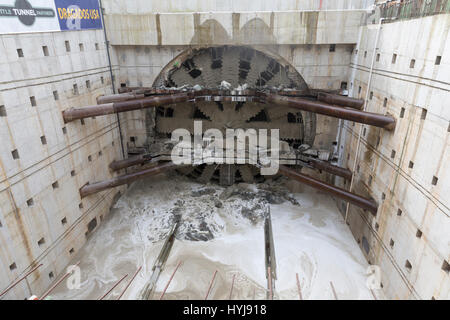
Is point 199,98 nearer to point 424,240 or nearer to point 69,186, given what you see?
point 69,186

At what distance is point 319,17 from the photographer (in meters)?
10.9

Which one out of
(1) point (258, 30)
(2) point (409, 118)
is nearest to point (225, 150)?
(1) point (258, 30)

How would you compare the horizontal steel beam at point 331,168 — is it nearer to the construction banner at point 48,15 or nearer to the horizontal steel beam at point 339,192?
the horizontal steel beam at point 339,192

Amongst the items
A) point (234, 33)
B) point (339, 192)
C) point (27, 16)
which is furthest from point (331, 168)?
point (27, 16)

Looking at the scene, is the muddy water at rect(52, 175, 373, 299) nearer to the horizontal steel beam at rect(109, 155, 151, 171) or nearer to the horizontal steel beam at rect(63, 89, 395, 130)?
the horizontal steel beam at rect(109, 155, 151, 171)

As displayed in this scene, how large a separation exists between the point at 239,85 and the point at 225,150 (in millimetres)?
2905

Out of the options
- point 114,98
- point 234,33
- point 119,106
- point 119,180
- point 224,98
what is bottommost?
point 119,180

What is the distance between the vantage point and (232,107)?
13.6m

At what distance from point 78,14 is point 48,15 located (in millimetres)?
1503

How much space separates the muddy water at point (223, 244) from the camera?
8469 mm

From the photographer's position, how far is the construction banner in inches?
278

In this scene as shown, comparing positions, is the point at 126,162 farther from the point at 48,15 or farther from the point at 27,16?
the point at 27,16

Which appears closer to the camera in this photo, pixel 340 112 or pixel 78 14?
pixel 340 112

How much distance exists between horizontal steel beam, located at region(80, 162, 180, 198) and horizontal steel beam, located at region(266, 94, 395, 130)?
5.14m
